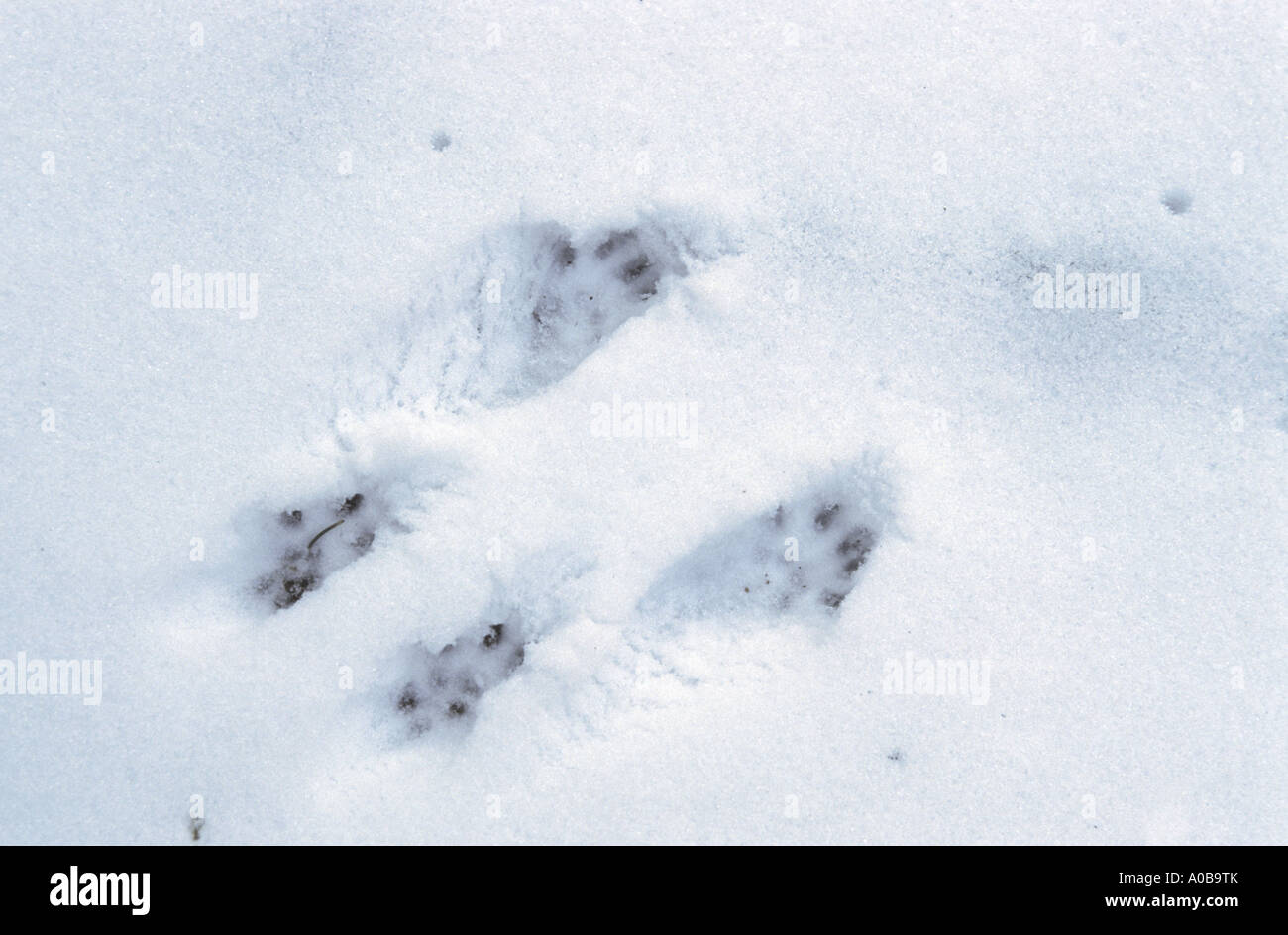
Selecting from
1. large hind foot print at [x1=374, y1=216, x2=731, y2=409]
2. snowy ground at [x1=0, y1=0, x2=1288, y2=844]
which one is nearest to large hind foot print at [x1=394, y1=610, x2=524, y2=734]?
snowy ground at [x1=0, y1=0, x2=1288, y2=844]

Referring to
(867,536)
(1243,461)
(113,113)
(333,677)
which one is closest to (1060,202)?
(1243,461)

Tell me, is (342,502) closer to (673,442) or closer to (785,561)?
(673,442)

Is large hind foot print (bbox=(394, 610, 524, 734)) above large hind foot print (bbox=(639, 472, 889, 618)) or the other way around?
the other way around

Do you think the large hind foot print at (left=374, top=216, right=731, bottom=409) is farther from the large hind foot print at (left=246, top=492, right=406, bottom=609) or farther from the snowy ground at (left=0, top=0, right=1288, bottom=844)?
the large hind foot print at (left=246, top=492, right=406, bottom=609)

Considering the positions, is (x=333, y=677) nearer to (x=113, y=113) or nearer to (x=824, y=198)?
(x=113, y=113)

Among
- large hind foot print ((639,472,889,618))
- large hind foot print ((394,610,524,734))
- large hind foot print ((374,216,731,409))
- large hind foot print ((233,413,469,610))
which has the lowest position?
large hind foot print ((394,610,524,734))

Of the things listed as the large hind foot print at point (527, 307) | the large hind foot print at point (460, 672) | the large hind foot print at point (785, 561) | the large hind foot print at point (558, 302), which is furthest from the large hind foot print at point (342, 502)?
the large hind foot print at point (785, 561)

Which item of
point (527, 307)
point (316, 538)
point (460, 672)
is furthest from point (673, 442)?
point (316, 538)
